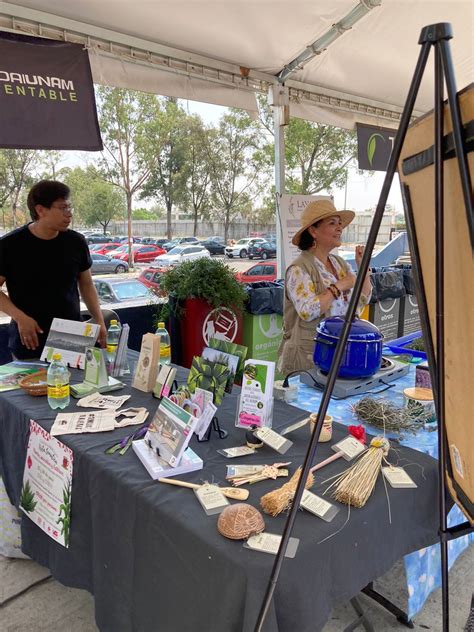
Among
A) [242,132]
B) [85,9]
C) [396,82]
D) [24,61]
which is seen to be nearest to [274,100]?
[396,82]

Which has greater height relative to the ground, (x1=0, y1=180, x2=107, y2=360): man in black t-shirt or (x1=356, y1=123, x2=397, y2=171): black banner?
(x1=356, y1=123, x2=397, y2=171): black banner

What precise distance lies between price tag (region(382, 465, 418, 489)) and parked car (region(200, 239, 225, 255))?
7090 millimetres

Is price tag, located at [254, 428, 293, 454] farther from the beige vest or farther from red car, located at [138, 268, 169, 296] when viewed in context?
red car, located at [138, 268, 169, 296]

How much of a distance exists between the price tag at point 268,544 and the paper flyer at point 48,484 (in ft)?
2.31

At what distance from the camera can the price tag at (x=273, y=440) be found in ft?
4.45

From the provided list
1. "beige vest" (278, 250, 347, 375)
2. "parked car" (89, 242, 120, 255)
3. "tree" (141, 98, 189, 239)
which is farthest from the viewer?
"tree" (141, 98, 189, 239)

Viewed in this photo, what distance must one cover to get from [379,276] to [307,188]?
420 centimetres

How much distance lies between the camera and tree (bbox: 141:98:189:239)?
697 cm

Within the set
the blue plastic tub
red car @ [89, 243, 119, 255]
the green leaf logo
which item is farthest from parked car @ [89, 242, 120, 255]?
the blue plastic tub

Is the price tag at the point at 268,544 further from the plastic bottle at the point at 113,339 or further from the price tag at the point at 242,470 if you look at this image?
the plastic bottle at the point at 113,339

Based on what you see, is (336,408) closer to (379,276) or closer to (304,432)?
(304,432)

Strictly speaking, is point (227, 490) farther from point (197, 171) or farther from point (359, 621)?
point (197, 171)

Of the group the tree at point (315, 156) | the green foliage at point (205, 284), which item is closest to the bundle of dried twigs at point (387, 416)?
the green foliage at point (205, 284)

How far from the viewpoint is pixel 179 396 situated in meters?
1.48
